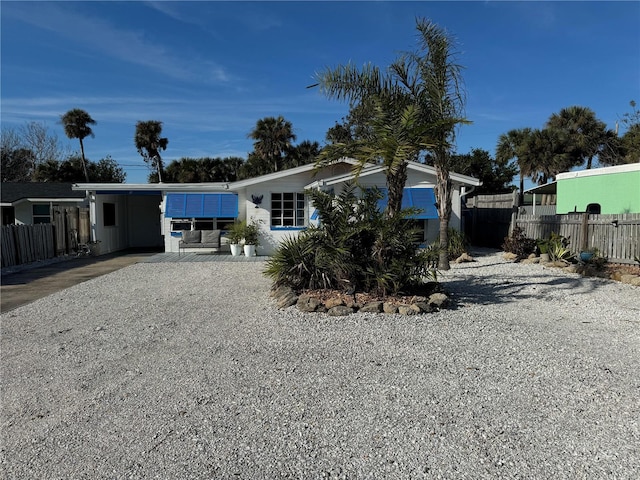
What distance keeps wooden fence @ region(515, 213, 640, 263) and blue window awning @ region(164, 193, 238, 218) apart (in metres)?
10.4

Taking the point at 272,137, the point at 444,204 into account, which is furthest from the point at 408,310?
the point at 272,137

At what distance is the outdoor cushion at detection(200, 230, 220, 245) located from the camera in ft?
49.4

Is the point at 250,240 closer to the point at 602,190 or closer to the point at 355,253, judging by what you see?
the point at 355,253

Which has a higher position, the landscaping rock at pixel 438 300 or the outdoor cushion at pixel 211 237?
the outdoor cushion at pixel 211 237

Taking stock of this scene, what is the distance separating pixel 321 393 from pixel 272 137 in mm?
28770

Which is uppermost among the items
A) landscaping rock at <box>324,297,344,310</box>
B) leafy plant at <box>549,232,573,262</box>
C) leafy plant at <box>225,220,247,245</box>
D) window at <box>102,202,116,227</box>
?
window at <box>102,202,116,227</box>

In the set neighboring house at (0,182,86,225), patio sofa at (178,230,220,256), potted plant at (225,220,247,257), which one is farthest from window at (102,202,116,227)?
potted plant at (225,220,247,257)

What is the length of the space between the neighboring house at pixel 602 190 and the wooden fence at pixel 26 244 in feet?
58.8

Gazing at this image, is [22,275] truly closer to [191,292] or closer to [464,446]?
[191,292]

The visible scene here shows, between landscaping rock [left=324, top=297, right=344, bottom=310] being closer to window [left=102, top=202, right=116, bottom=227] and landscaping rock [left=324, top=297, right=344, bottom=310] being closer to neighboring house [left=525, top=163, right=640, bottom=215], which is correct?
neighboring house [left=525, top=163, right=640, bottom=215]

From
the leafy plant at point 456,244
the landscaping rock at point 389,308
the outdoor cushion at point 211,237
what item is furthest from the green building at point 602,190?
the outdoor cushion at point 211,237

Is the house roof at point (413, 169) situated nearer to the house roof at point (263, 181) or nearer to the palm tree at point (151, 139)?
the house roof at point (263, 181)

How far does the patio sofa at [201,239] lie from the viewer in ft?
49.4

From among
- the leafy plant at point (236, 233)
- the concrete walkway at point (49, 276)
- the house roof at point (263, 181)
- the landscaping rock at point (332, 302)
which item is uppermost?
the house roof at point (263, 181)
